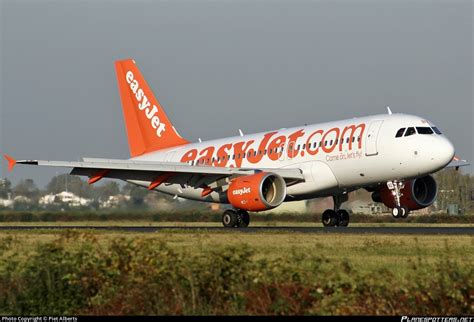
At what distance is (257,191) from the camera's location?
120 ft

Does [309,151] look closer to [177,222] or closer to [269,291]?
[177,222]

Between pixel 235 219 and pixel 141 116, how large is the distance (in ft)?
39.0

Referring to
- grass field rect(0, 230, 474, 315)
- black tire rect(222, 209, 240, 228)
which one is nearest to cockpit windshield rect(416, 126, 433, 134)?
black tire rect(222, 209, 240, 228)

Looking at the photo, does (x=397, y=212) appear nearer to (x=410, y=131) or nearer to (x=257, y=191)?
(x=410, y=131)

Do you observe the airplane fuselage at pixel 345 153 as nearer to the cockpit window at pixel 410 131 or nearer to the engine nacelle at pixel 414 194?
the cockpit window at pixel 410 131

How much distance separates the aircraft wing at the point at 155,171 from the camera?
3856 centimetres

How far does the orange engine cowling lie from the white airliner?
0.12 ft

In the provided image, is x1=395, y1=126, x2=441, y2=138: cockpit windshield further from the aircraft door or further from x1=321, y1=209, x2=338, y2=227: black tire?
x1=321, y1=209, x2=338, y2=227: black tire

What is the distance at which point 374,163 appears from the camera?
36.3 m

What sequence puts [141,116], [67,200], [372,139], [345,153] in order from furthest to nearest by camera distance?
[141,116], [67,200], [345,153], [372,139]

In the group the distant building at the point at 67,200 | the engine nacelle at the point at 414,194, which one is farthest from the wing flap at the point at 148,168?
the distant building at the point at 67,200

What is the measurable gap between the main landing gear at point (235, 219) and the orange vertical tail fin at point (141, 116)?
856 cm

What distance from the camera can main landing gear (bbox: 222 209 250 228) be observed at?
3909 centimetres

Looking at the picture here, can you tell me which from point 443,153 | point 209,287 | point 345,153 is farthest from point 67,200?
point 209,287
